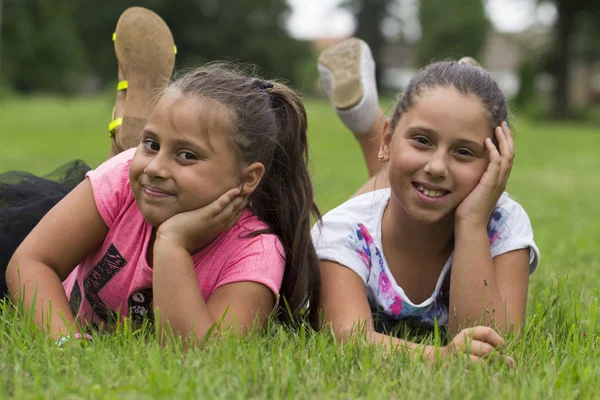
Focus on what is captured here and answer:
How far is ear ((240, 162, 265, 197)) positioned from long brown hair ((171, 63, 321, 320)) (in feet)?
0.11

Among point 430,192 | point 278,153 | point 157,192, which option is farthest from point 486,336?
point 157,192

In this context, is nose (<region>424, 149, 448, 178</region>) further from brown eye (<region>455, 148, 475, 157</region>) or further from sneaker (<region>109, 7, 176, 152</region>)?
sneaker (<region>109, 7, 176, 152</region>)

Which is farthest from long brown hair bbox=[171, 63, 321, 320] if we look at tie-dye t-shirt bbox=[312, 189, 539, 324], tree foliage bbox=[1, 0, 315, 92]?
tree foliage bbox=[1, 0, 315, 92]

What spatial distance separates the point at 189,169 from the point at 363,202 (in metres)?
0.97

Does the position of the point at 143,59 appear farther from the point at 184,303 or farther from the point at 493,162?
the point at 493,162

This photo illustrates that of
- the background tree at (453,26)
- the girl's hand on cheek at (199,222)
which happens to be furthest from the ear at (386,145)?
the background tree at (453,26)

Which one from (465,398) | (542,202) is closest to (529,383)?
(465,398)

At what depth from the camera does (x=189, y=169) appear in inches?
106

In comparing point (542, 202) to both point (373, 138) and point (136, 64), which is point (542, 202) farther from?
point (136, 64)

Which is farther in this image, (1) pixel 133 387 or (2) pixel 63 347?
(2) pixel 63 347

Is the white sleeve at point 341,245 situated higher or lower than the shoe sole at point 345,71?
lower

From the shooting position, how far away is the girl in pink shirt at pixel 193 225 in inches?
105

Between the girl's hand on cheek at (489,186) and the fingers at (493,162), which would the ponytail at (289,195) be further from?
the fingers at (493,162)

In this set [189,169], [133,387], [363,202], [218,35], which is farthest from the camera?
[218,35]
